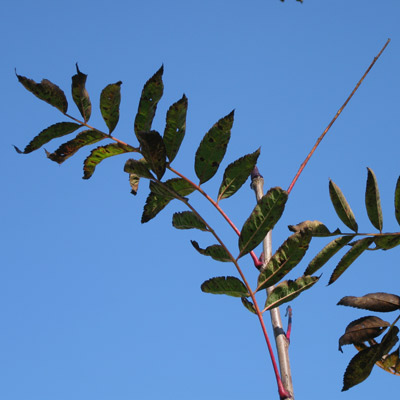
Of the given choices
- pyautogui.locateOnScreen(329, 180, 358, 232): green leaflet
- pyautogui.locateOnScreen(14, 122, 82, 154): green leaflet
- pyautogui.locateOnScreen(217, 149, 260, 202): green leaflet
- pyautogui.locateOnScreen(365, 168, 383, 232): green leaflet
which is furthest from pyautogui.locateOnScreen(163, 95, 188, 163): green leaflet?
pyautogui.locateOnScreen(365, 168, 383, 232): green leaflet

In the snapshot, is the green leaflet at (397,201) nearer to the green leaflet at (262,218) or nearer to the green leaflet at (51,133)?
the green leaflet at (262,218)

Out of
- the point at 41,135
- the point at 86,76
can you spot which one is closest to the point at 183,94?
the point at 86,76

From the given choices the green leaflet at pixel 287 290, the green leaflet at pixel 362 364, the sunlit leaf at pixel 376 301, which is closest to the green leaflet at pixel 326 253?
the green leaflet at pixel 287 290

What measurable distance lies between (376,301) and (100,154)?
1.03m

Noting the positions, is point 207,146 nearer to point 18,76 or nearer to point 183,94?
point 183,94

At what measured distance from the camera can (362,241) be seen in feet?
5.38

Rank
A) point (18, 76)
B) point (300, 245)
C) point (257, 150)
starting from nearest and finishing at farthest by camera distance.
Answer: point (300, 245) → point (257, 150) → point (18, 76)

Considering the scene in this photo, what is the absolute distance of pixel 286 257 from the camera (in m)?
1.58

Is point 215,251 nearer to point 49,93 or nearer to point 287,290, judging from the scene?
point 287,290

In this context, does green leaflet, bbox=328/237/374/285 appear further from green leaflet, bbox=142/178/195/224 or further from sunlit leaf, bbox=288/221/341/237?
green leaflet, bbox=142/178/195/224

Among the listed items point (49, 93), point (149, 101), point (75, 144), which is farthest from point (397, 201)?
point (49, 93)

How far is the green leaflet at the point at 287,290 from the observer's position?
1582 mm

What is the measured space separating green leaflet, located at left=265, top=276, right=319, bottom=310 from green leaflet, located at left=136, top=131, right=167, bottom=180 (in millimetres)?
503

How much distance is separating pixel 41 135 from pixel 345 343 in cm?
123
